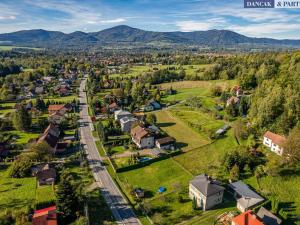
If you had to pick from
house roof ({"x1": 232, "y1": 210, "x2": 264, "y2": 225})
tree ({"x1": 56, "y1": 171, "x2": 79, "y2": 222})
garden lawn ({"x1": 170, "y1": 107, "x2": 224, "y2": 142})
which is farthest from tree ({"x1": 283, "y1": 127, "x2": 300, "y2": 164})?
tree ({"x1": 56, "y1": 171, "x2": 79, "y2": 222})

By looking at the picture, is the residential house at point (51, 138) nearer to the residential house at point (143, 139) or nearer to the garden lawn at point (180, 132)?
the residential house at point (143, 139)

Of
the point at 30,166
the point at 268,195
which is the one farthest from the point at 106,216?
the point at 268,195

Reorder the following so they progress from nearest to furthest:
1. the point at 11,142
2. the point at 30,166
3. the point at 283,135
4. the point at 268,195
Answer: the point at 268,195 → the point at 30,166 → the point at 283,135 → the point at 11,142

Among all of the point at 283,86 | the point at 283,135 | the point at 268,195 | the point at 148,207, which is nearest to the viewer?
the point at 148,207

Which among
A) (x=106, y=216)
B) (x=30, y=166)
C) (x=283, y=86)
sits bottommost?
(x=106, y=216)

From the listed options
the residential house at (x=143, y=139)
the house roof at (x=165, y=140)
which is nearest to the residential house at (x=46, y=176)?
the residential house at (x=143, y=139)

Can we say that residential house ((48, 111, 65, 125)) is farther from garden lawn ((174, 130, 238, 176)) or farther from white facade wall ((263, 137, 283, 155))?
white facade wall ((263, 137, 283, 155))

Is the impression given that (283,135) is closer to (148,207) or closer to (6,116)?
(148,207)
